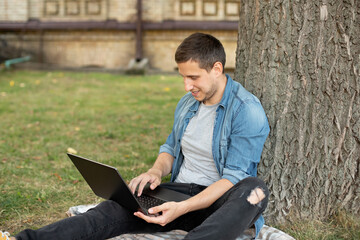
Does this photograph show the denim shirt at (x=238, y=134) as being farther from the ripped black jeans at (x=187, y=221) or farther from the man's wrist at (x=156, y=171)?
the man's wrist at (x=156, y=171)

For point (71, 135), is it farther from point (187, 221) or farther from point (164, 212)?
point (164, 212)

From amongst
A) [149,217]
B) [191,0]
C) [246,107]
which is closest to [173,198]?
[149,217]

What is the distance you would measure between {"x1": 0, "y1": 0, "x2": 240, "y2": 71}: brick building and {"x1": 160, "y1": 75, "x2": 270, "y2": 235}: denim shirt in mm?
10188

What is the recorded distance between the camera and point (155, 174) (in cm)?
312

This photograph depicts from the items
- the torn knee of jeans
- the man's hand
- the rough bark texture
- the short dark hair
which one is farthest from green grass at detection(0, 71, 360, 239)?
the short dark hair

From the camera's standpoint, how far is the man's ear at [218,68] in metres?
2.93

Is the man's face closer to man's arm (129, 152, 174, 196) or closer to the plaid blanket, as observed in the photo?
man's arm (129, 152, 174, 196)

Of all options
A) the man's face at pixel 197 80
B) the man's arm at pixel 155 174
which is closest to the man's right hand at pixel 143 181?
the man's arm at pixel 155 174

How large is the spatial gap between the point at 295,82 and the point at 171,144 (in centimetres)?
99

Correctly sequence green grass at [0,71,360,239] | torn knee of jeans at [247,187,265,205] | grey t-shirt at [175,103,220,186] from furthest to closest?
green grass at [0,71,360,239]
grey t-shirt at [175,103,220,186]
torn knee of jeans at [247,187,265,205]

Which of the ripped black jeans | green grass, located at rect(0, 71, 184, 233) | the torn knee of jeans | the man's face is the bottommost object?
green grass, located at rect(0, 71, 184, 233)

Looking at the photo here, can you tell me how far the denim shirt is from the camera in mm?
2824

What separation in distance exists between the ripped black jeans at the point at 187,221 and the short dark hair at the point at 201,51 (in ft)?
2.52

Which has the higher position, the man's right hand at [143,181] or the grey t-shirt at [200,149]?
the grey t-shirt at [200,149]
